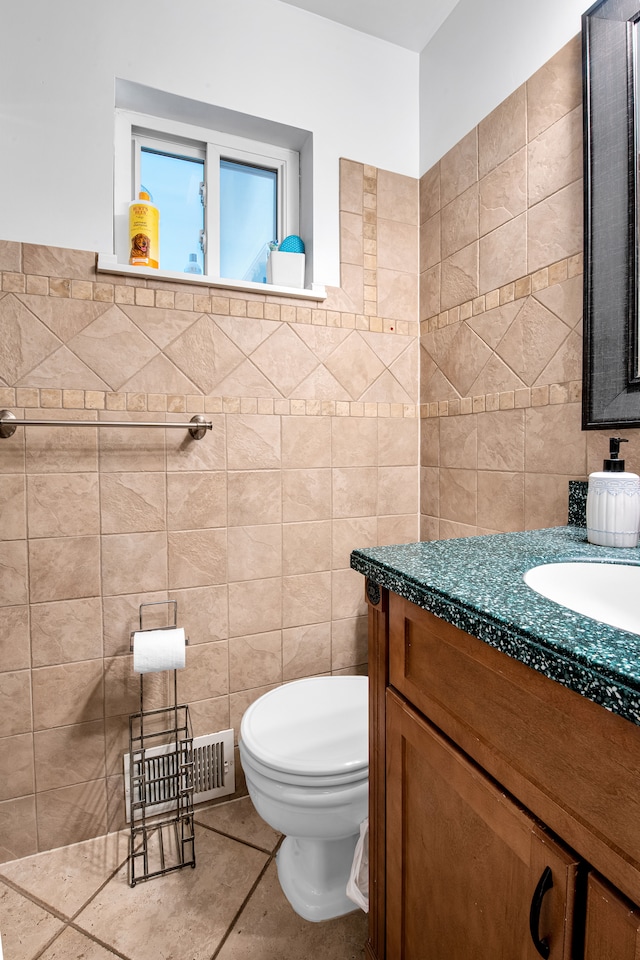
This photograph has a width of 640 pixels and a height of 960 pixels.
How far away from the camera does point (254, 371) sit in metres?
1.54

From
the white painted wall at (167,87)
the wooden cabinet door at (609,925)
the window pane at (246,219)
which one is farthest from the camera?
the window pane at (246,219)

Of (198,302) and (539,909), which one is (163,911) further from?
(198,302)

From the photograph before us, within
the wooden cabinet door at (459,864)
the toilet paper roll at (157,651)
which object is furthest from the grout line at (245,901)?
the toilet paper roll at (157,651)

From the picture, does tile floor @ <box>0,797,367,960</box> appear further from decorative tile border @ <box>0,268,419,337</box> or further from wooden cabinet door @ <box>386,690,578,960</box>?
decorative tile border @ <box>0,268,419,337</box>

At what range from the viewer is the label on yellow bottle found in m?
1.40

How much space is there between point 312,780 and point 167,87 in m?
1.90

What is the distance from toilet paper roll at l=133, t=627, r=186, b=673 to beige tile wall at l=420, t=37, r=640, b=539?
939mm

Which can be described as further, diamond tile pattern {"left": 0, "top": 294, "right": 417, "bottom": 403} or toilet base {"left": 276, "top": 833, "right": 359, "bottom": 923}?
diamond tile pattern {"left": 0, "top": 294, "right": 417, "bottom": 403}

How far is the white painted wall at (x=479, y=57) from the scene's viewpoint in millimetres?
1228

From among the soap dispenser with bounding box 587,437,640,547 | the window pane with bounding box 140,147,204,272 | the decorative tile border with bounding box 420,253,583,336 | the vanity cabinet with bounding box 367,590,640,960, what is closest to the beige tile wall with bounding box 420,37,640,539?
the decorative tile border with bounding box 420,253,583,336

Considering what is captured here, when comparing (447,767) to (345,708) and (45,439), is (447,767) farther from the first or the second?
(45,439)

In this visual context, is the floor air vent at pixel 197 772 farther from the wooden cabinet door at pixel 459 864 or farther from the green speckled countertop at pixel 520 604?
the green speckled countertop at pixel 520 604

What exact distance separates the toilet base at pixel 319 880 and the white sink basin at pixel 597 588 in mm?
869

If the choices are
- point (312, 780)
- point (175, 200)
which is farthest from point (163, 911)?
point (175, 200)
